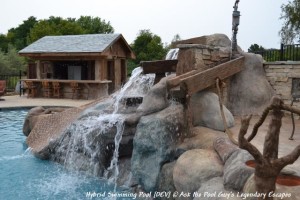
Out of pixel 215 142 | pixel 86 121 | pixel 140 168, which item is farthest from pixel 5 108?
pixel 215 142

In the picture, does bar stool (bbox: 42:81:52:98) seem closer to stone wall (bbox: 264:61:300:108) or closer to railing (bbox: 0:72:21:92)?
railing (bbox: 0:72:21:92)

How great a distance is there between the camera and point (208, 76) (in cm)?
629

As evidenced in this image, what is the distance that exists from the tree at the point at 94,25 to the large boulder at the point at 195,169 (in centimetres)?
3570

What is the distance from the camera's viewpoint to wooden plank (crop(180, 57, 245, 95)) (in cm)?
587

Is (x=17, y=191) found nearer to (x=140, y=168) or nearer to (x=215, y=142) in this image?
(x=140, y=168)

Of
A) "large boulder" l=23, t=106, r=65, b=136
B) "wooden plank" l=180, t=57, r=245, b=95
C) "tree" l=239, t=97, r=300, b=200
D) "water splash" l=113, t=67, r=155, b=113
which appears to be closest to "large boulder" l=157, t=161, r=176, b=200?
"wooden plank" l=180, t=57, r=245, b=95

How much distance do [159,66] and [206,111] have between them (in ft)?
7.26

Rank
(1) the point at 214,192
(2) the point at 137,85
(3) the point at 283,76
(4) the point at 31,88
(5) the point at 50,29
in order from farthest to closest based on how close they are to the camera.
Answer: (5) the point at 50,29
(4) the point at 31,88
(2) the point at 137,85
(3) the point at 283,76
(1) the point at 214,192

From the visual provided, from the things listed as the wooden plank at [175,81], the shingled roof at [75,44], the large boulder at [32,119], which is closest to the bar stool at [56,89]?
the shingled roof at [75,44]

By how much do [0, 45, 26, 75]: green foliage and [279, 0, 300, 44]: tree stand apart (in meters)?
22.2

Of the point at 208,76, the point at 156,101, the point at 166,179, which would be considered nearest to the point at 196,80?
the point at 208,76

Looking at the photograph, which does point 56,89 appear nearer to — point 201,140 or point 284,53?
point 284,53

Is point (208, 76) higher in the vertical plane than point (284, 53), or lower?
lower

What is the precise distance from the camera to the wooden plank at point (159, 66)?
26.7ft
